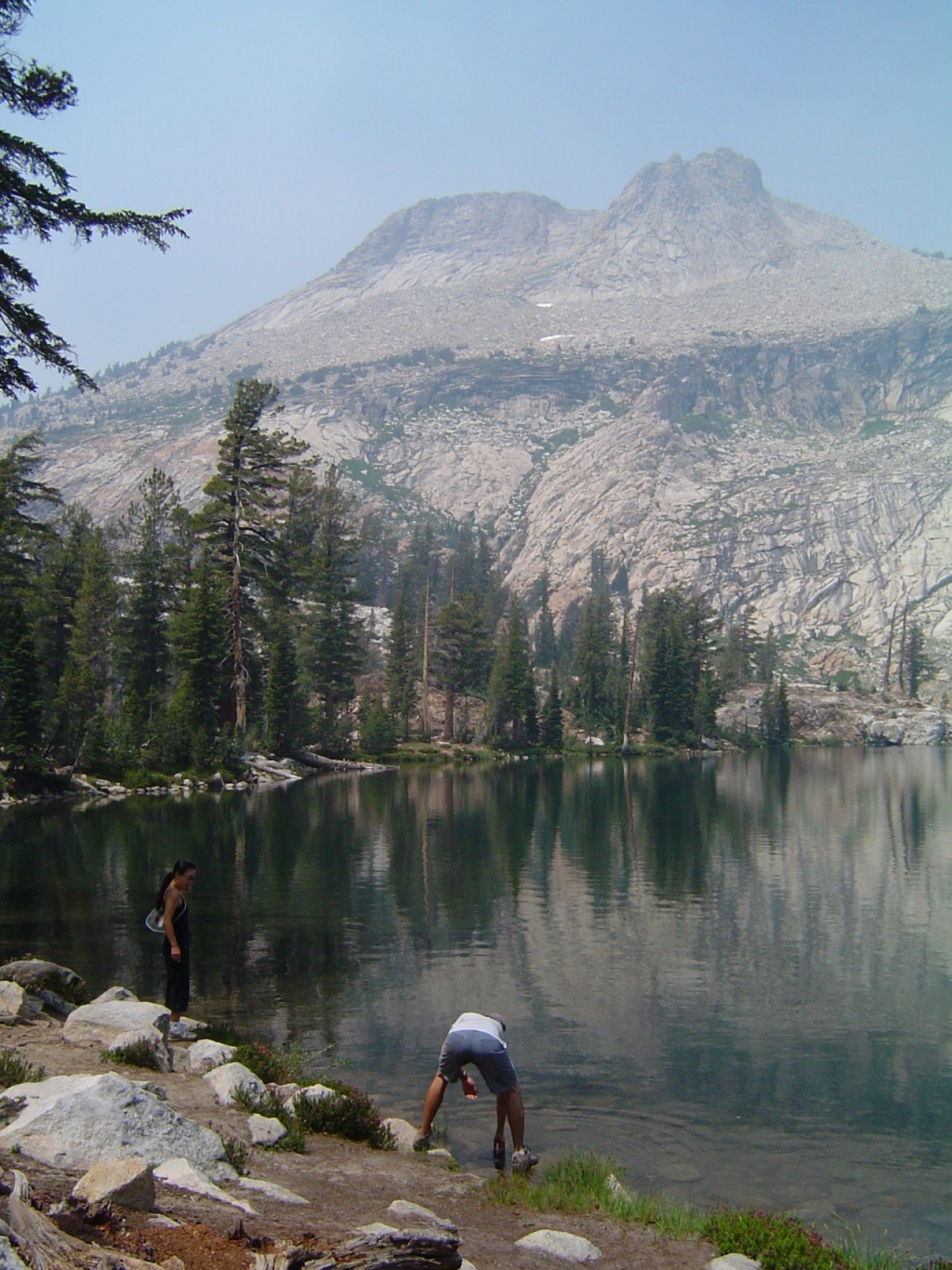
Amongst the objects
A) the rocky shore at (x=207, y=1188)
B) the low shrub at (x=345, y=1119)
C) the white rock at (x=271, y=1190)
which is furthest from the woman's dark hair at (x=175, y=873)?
the white rock at (x=271, y=1190)

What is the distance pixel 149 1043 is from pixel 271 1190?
4297 millimetres

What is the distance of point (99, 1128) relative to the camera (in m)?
7.47

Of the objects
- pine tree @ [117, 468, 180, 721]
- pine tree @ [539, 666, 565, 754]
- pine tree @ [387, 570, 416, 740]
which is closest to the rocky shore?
pine tree @ [117, 468, 180, 721]

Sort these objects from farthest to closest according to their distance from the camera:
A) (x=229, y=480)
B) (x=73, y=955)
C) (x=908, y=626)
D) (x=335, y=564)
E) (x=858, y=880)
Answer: (x=908, y=626), (x=335, y=564), (x=229, y=480), (x=858, y=880), (x=73, y=955)

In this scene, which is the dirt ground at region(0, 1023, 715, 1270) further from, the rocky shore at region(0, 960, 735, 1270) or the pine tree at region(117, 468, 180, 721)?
the pine tree at region(117, 468, 180, 721)

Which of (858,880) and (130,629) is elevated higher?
(130,629)

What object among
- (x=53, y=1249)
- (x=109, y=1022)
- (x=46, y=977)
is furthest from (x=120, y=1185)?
(x=46, y=977)

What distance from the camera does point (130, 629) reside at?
63531 mm

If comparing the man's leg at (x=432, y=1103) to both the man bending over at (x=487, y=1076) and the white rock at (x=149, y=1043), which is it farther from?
the white rock at (x=149, y=1043)

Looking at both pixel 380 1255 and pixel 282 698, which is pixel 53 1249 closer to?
pixel 380 1255

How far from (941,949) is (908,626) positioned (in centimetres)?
16337

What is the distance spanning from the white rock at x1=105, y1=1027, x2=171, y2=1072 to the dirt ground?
0.73 ft

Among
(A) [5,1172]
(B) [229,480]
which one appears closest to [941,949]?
(A) [5,1172]

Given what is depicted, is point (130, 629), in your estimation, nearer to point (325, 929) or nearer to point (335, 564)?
point (335, 564)
